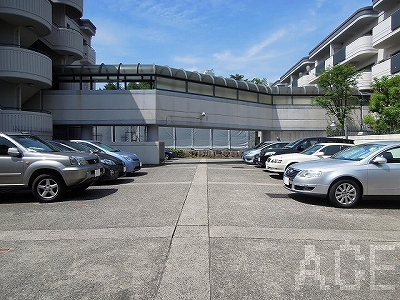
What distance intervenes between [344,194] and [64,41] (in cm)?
1922

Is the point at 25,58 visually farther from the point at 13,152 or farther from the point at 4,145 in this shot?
the point at 13,152

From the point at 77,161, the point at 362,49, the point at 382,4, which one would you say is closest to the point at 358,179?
the point at 77,161

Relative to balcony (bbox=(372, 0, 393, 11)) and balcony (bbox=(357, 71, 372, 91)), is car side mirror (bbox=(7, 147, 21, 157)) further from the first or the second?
balcony (bbox=(372, 0, 393, 11))

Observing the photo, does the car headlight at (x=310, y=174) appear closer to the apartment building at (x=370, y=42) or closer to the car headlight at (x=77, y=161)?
the car headlight at (x=77, y=161)

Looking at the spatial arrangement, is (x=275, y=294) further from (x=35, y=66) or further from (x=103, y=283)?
(x=35, y=66)

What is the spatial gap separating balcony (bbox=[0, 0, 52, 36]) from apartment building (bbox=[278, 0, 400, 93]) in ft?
69.2

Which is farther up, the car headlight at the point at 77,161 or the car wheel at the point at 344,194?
the car headlight at the point at 77,161

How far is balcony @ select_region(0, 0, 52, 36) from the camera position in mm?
14984

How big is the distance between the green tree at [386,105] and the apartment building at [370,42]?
547 cm

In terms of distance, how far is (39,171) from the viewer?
794 cm

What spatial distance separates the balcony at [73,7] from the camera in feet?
65.5

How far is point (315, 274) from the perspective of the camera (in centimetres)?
367

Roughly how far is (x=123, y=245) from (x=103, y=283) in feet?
3.85

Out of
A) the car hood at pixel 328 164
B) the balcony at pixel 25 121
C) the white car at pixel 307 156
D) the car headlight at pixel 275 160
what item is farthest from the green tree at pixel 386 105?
the balcony at pixel 25 121
